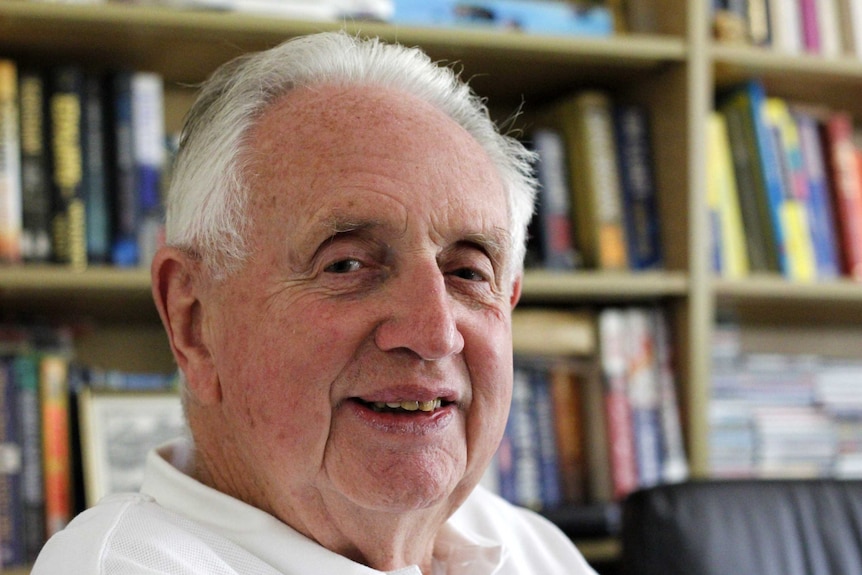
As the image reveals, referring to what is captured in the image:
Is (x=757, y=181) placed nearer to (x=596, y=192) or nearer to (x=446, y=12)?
(x=596, y=192)

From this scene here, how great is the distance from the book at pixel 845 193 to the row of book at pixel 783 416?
0.23m

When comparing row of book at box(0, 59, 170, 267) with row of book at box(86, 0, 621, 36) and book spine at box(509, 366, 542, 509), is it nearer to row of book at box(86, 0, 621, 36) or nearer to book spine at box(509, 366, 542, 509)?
row of book at box(86, 0, 621, 36)

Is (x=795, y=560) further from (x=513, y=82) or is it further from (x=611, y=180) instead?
(x=513, y=82)

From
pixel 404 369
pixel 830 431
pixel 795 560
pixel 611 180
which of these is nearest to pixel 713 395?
pixel 830 431

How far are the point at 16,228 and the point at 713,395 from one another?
1375mm

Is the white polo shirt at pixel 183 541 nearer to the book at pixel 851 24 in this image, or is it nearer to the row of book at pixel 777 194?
the row of book at pixel 777 194

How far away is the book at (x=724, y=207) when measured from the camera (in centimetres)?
214

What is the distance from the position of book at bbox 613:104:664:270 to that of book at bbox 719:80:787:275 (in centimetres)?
21

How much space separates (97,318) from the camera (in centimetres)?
A: 203

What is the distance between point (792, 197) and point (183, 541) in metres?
1.61

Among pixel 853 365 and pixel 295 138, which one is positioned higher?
pixel 295 138

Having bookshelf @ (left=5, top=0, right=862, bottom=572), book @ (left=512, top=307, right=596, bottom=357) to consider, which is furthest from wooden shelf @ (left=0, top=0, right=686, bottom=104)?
book @ (left=512, top=307, right=596, bottom=357)

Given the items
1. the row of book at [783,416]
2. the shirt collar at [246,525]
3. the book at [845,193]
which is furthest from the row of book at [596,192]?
the shirt collar at [246,525]

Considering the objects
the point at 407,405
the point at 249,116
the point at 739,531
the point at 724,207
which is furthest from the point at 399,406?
the point at 724,207
